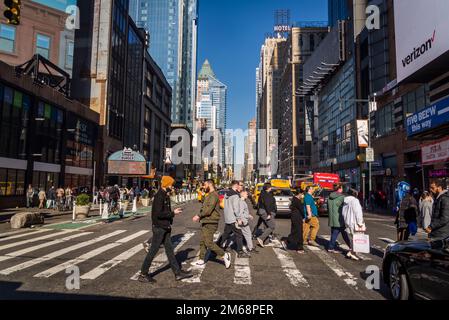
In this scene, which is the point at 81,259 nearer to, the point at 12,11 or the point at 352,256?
the point at 352,256

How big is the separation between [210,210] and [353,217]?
4040 mm

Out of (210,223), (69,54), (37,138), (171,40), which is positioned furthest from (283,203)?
(171,40)

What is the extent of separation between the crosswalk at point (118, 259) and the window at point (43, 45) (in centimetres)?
2811

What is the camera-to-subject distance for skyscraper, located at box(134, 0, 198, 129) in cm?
13862

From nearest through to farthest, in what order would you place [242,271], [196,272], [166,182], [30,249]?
[166,182] < [196,272] < [242,271] < [30,249]

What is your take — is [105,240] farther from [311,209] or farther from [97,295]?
[311,209]

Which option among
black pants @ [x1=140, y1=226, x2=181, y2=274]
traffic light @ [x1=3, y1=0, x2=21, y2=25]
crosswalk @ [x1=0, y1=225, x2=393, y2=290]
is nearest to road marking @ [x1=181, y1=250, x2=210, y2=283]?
crosswalk @ [x1=0, y1=225, x2=393, y2=290]

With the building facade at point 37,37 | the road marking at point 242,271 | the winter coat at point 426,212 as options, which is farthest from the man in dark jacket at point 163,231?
the building facade at point 37,37

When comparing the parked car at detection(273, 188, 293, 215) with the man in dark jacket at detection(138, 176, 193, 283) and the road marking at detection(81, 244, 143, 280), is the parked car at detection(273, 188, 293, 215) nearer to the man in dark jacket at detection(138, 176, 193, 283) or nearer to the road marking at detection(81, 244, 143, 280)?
the road marking at detection(81, 244, 143, 280)

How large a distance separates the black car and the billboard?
32196mm

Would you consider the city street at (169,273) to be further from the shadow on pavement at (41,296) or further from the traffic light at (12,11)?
the traffic light at (12,11)

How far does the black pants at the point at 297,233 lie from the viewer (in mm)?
9809

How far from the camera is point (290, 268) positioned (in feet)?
25.4
